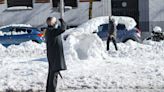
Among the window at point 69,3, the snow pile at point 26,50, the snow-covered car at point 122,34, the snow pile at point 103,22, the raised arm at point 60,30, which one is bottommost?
the snow pile at point 26,50

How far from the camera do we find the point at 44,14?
3650 centimetres

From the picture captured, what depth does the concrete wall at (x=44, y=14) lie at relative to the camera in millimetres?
36031

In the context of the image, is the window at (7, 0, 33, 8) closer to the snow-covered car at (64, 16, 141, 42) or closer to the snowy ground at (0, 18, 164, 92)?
the snow-covered car at (64, 16, 141, 42)

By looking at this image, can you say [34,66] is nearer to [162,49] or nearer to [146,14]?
[162,49]

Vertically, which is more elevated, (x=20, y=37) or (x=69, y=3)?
(x=69, y=3)

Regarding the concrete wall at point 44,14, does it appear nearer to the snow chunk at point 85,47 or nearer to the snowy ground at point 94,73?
the snowy ground at point 94,73

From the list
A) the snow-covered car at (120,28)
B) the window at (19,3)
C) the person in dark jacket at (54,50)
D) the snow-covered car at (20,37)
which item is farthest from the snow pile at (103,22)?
the person in dark jacket at (54,50)

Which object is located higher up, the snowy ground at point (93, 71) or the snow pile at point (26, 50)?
the snowy ground at point (93, 71)

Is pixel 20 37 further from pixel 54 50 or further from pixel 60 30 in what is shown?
pixel 60 30

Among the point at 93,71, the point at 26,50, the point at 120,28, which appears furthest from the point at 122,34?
the point at 93,71

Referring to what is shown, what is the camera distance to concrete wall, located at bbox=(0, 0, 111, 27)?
36.0 meters

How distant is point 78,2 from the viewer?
3606 centimetres

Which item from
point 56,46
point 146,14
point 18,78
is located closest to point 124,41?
point 146,14

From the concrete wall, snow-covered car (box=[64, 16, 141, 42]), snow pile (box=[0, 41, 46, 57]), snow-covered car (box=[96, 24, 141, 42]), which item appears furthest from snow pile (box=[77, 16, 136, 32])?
the concrete wall
